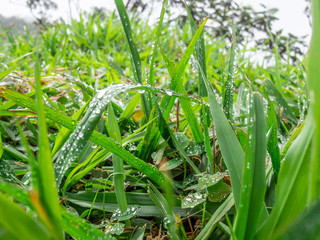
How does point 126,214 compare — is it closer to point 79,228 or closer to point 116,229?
point 116,229

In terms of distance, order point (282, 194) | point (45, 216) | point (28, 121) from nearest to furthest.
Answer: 1. point (45, 216)
2. point (282, 194)
3. point (28, 121)

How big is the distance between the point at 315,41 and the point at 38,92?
0.75 ft

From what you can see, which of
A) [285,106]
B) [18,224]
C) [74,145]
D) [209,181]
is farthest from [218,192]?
[285,106]

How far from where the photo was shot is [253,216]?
1.06 ft

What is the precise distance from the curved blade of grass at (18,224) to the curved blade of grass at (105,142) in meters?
0.27

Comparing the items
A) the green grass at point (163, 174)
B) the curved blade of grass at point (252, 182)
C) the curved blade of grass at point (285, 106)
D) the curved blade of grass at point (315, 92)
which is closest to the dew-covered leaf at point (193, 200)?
the green grass at point (163, 174)

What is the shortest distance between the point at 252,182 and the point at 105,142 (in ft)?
0.79

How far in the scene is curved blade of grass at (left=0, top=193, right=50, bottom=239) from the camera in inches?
7.6

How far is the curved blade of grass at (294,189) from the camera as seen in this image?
0.28m

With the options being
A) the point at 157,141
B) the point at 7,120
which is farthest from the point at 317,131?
the point at 7,120

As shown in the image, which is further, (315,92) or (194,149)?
(194,149)

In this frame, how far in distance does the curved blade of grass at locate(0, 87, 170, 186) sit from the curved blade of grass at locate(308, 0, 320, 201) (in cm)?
32

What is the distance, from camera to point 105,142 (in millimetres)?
470

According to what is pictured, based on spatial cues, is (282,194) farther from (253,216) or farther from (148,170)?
(148,170)
